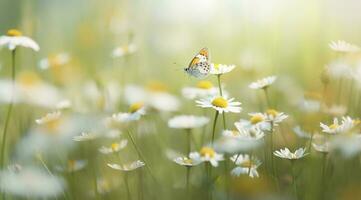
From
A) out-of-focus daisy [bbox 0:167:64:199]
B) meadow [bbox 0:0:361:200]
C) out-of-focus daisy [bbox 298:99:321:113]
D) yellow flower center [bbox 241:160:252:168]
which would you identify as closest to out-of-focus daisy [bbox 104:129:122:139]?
meadow [bbox 0:0:361:200]

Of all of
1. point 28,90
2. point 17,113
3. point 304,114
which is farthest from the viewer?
point 28,90

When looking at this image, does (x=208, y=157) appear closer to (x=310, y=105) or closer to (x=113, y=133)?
(x=113, y=133)

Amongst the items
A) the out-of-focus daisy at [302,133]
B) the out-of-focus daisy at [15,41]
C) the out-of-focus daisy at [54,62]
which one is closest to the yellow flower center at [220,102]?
the out-of-focus daisy at [302,133]

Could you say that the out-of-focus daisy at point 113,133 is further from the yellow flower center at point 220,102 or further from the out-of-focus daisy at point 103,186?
the yellow flower center at point 220,102

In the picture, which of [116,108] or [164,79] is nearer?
[116,108]

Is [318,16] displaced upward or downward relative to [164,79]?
upward

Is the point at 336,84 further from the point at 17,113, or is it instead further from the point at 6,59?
the point at 6,59

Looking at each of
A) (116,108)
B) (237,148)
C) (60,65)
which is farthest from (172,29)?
(237,148)

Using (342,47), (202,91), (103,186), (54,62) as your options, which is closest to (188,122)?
(202,91)

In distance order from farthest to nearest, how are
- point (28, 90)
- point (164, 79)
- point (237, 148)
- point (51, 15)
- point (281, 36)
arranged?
point (51, 15) → point (281, 36) → point (164, 79) → point (28, 90) → point (237, 148)
